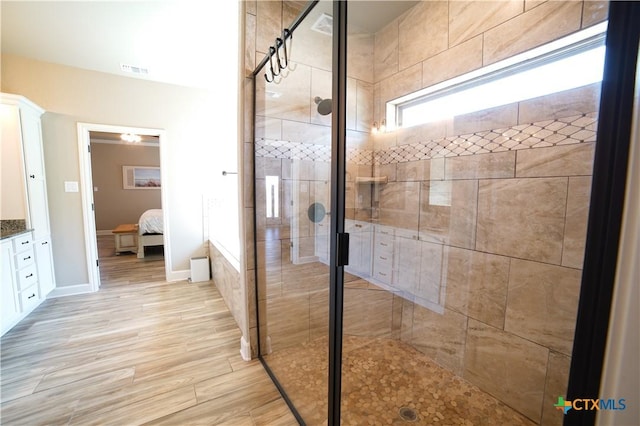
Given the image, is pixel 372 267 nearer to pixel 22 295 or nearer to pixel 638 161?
pixel 638 161

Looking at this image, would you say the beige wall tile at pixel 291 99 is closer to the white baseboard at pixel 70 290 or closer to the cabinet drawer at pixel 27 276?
the cabinet drawer at pixel 27 276

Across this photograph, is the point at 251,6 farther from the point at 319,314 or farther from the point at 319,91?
the point at 319,314

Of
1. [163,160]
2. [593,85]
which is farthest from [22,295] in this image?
[593,85]

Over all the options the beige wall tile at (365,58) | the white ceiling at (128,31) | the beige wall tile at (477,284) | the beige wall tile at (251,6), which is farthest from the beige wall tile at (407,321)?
the beige wall tile at (251,6)

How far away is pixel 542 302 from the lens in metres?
1.48

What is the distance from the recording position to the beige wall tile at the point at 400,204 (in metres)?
2.31

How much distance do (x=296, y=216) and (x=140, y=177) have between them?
700 cm

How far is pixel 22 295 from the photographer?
8.32 feet

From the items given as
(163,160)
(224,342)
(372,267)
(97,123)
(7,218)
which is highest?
(97,123)

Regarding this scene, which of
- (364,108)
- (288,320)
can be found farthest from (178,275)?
(364,108)

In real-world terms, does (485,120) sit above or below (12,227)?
above

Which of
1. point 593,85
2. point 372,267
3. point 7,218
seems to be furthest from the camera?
point 7,218

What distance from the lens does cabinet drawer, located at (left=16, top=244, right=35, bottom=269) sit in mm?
2512

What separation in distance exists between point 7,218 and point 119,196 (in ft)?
15.3
